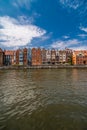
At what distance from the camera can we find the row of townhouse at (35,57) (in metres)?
149

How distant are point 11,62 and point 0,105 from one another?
142360 mm

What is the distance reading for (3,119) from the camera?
368 inches

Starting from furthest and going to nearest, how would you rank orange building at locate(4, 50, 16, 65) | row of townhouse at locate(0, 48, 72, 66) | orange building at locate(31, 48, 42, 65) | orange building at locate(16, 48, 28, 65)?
orange building at locate(4, 50, 16, 65), orange building at locate(16, 48, 28, 65), row of townhouse at locate(0, 48, 72, 66), orange building at locate(31, 48, 42, 65)

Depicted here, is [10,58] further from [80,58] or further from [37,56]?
[80,58]

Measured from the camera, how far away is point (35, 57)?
149m

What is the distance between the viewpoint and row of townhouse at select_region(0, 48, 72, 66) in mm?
148875

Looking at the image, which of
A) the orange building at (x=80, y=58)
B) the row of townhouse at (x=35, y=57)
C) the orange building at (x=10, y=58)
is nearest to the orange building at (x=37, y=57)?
the row of townhouse at (x=35, y=57)

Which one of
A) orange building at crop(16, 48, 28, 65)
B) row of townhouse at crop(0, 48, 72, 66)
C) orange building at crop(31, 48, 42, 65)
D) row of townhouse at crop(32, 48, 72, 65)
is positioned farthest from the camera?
orange building at crop(16, 48, 28, 65)

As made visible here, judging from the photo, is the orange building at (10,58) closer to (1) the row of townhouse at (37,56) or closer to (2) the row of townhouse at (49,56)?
(1) the row of townhouse at (37,56)

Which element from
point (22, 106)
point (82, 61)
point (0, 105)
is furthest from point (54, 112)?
point (82, 61)

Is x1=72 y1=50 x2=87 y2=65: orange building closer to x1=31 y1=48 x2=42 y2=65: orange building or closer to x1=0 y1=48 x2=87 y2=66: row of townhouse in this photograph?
x1=0 y1=48 x2=87 y2=66: row of townhouse

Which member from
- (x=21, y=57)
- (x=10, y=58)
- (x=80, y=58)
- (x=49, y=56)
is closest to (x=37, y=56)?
(x=49, y=56)

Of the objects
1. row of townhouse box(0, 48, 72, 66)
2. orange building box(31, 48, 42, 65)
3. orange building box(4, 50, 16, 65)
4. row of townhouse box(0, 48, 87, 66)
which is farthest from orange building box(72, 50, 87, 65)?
orange building box(4, 50, 16, 65)

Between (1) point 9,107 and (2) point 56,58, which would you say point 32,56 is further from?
(1) point 9,107
